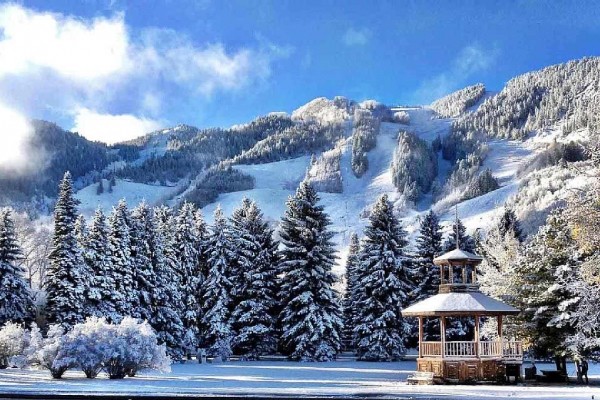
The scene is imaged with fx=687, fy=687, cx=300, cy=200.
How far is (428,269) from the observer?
5256 cm

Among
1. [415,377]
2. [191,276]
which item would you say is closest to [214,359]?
[191,276]

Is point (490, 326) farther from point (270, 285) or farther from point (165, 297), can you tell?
point (165, 297)

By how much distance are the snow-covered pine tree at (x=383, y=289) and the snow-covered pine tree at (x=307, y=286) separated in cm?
232

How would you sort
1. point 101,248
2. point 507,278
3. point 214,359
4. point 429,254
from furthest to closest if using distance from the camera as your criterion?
point 429,254
point 214,359
point 101,248
point 507,278

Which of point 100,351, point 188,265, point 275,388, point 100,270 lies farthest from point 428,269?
point 275,388

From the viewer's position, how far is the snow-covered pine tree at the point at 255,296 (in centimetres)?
4919

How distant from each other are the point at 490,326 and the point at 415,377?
1156 centimetres

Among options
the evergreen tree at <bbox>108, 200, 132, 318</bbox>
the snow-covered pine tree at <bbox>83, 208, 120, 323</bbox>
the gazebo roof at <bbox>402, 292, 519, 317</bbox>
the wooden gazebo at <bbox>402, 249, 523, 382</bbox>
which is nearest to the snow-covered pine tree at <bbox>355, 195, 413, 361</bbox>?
the evergreen tree at <bbox>108, 200, 132, 318</bbox>

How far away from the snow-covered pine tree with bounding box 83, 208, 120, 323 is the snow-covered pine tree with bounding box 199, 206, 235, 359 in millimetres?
8334

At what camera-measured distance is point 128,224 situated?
46.1 metres

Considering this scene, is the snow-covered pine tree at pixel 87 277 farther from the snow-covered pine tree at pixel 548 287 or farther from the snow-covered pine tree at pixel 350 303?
the snow-covered pine tree at pixel 548 287

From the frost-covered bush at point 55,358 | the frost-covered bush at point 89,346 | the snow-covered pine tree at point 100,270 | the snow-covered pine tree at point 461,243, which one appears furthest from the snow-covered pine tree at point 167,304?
the snow-covered pine tree at point 461,243

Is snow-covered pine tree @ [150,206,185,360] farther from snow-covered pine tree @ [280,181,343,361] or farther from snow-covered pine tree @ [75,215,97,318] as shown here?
snow-covered pine tree @ [280,181,343,361]

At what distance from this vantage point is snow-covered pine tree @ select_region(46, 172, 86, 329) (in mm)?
40938
